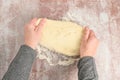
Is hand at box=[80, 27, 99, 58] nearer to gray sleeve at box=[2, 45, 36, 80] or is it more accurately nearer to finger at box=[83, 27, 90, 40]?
finger at box=[83, 27, 90, 40]

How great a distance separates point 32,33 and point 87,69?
238 millimetres

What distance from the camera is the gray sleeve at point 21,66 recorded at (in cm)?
92

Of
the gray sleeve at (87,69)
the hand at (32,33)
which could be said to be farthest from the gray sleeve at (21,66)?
the gray sleeve at (87,69)

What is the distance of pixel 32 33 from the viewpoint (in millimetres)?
Result: 1006

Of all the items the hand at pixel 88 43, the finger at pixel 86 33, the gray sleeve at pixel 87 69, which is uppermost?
the finger at pixel 86 33

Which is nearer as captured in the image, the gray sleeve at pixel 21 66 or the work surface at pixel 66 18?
the gray sleeve at pixel 21 66

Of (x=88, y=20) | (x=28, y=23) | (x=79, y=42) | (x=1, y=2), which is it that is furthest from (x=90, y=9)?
(x=1, y=2)

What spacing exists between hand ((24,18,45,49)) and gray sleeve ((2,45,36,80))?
28 millimetres

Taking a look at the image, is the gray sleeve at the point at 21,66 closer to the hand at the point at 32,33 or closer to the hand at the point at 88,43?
the hand at the point at 32,33

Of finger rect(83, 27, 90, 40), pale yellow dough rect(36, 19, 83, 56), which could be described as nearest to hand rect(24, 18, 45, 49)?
pale yellow dough rect(36, 19, 83, 56)

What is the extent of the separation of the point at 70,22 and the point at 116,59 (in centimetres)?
24

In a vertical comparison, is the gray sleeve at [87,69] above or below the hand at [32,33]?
below

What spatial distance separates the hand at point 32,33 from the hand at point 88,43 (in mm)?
165

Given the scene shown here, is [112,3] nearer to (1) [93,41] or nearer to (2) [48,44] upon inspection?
(1) [93,41]
